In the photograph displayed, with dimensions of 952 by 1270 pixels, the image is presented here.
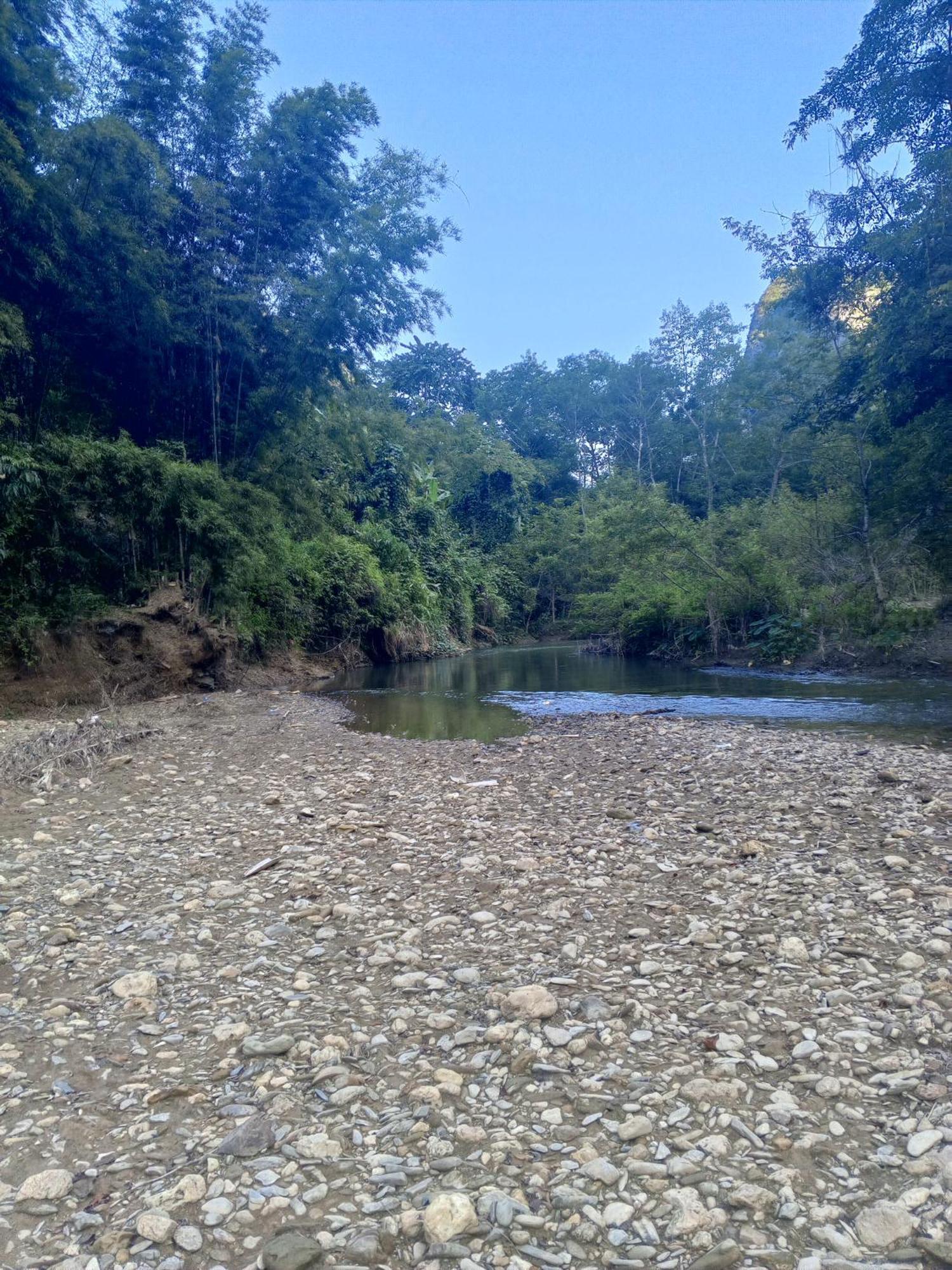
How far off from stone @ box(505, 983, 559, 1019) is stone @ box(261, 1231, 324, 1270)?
4.22 ft

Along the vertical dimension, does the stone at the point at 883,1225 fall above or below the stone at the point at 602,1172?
above

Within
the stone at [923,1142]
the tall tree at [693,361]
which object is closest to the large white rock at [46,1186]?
the stone at [923,1142]

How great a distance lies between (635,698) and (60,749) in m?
11.1

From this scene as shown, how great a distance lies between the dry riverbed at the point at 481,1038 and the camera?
2.04 m

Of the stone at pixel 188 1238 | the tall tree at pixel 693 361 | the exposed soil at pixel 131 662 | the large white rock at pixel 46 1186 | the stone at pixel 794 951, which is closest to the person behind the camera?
the stone at pixel 188 1238

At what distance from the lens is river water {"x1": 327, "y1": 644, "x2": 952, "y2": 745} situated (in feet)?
37.6

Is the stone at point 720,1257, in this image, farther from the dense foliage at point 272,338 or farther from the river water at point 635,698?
the dense foliage at point 272,338

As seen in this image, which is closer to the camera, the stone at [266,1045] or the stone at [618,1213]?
the stone at [618,1213]

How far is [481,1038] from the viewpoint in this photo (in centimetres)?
298

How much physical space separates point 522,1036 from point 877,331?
54.5 feet

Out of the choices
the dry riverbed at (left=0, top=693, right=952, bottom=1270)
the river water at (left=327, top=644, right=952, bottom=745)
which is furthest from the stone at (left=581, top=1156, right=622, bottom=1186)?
the river water at (left=327, top=644, right=952, bottom=745)

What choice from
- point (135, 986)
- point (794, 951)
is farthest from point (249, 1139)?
point (794, 951)

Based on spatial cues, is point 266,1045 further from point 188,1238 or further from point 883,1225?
point 883,1225

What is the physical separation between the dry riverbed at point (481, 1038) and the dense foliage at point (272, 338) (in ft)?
30.8
